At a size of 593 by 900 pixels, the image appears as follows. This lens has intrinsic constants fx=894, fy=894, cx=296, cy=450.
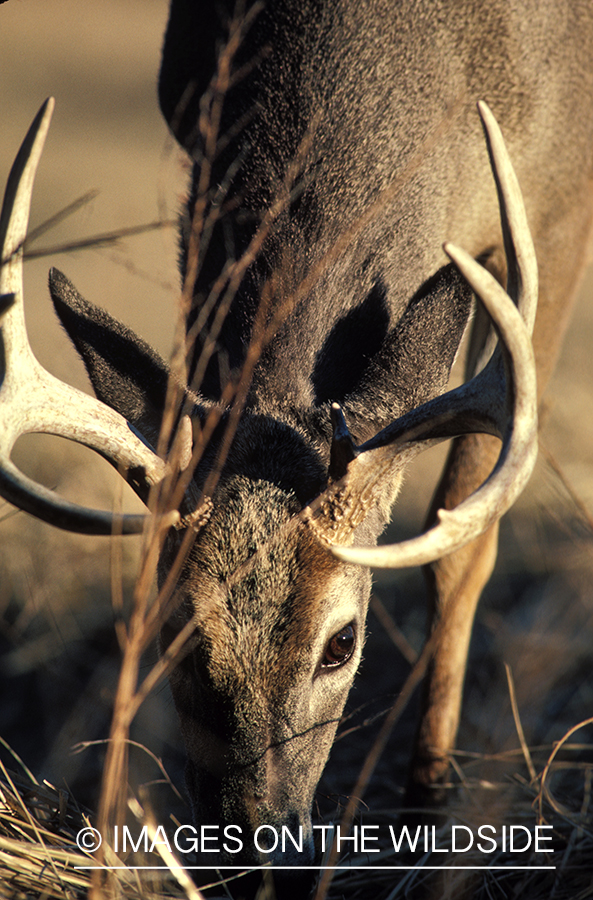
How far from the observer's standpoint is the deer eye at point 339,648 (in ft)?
9.70

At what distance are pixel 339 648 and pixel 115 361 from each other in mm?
1215

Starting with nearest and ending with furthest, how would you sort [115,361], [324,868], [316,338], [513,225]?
[513,225] → [324,868] → [115,361] → [316,338]

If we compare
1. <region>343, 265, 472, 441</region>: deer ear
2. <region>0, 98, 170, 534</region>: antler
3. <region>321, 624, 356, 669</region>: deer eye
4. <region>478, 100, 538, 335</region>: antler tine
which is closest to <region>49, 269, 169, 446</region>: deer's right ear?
<region>0, 98, 170, 534</region>: antler

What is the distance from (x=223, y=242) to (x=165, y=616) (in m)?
1.64

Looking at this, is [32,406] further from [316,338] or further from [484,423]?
[484,423]

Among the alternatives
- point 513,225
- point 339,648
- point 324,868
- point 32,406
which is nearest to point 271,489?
point 339,648

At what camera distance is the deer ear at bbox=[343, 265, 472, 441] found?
2975 mm

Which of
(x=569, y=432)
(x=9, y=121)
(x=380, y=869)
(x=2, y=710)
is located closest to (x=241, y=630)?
(x=380, y=869)

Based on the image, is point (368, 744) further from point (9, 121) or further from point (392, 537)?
point (9, 121)

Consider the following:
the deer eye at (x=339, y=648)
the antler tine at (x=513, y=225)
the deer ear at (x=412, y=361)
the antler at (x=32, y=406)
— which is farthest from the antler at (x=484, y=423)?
the antler at (x=32, y=406)

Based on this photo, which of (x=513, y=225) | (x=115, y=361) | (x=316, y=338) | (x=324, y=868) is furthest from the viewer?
(x=316, y=338)

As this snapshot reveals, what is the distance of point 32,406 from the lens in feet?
8.19

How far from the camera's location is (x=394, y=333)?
3.05 m

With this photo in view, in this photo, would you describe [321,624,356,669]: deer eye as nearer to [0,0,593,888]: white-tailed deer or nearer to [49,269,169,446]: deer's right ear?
[0,0,593,888]: white-tailed deer
